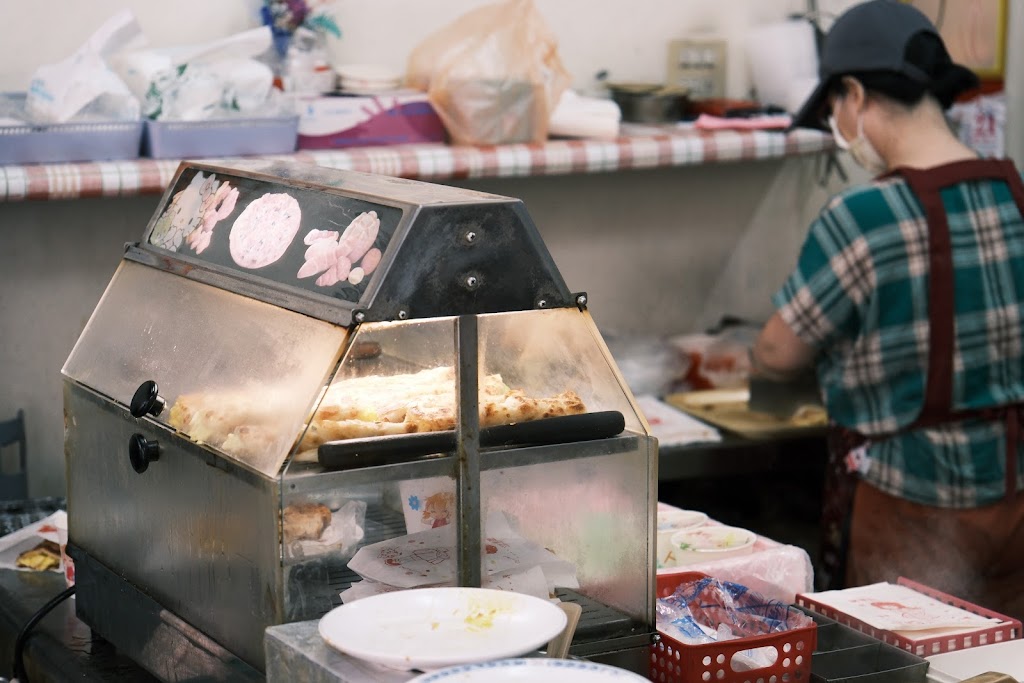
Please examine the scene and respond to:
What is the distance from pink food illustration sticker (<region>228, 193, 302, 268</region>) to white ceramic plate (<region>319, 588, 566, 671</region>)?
0.59m

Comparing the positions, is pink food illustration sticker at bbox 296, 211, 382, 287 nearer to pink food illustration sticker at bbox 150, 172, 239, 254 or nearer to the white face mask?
pink food illustration sticker at bbox 150, 172, 239, 254

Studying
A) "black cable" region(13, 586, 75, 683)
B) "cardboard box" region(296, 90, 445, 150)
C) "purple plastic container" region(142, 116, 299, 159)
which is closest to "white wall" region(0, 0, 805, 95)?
"cardboard box" region(296, 90, 445, 150)

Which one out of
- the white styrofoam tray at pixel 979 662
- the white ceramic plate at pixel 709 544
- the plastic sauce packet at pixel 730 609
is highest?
the plastic sauce packet at pixel 730 609

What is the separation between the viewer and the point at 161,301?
2209 mm

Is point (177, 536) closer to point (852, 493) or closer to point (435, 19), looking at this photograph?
point (852, 493)

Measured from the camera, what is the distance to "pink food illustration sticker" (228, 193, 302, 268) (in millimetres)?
1983

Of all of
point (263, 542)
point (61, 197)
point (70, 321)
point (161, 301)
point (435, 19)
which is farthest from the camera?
point (435, 19)

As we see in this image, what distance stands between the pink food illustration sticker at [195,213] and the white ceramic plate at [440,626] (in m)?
0.80

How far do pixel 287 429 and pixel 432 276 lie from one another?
0.88 feet

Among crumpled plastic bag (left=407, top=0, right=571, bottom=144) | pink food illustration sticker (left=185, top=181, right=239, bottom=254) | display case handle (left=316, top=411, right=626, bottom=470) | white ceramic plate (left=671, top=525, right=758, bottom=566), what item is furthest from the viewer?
crumpled plastic bag (left=407, top=0, right=571, bottom=144)

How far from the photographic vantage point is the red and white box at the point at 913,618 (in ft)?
6.82

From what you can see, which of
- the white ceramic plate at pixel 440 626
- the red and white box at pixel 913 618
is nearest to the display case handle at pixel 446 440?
the white ceramic plate at pixel 440 626

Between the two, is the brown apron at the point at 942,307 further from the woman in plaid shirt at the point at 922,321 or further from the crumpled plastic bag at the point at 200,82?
the crumpled plastic bag at the point at 200,82

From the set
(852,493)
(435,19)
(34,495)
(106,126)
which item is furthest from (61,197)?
(852,493)
